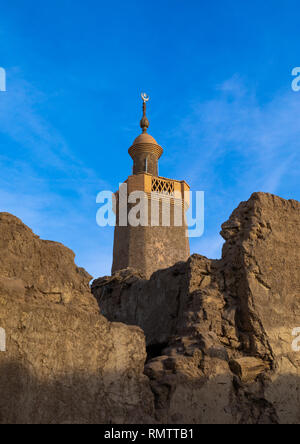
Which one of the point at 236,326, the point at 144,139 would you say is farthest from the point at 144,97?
the point at 236,326

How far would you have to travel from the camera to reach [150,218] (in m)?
16.3

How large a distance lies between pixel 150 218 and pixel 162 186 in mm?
1487

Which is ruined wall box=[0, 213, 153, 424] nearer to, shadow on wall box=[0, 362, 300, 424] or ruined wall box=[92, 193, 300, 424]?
shadow on wall box=[0, 362, 300, 424]

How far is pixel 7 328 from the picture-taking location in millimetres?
3301

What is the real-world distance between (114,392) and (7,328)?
3.68 feet

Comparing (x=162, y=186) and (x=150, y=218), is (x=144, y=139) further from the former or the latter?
(x=150, y=218)

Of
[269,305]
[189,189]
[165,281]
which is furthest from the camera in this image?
[189,189]

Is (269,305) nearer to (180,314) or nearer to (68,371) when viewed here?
(180,314)

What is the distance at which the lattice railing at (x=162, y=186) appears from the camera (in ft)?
55.1

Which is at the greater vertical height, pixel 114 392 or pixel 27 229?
pixel 27 229

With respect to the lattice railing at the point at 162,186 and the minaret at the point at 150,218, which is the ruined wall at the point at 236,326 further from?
the lattice railing at the point at 162,186

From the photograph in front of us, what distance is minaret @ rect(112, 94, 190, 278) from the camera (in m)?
15.9

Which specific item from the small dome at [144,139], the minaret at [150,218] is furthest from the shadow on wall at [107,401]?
the small dome at [144,139]
